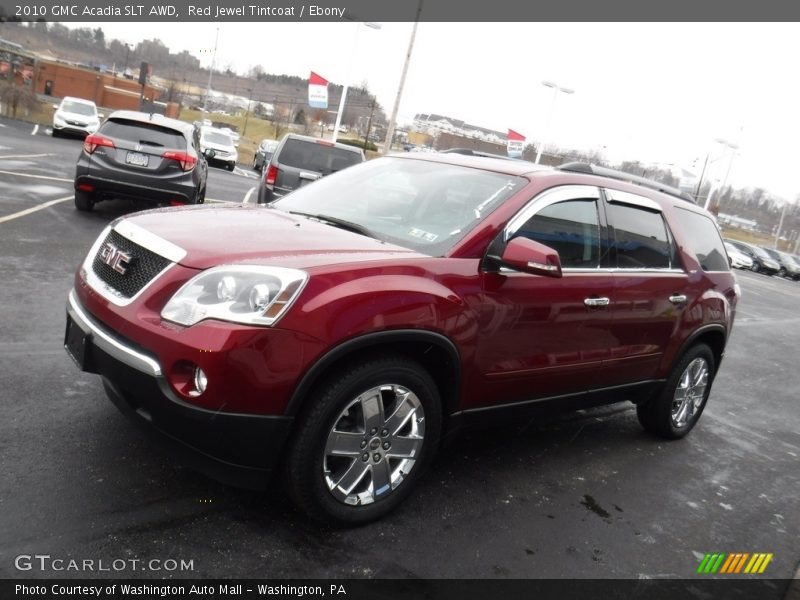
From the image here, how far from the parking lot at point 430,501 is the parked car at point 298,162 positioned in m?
4.98

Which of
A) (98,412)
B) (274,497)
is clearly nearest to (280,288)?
(274,497)

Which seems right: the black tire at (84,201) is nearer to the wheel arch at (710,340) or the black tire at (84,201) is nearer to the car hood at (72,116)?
the wheel arch at (710,340)

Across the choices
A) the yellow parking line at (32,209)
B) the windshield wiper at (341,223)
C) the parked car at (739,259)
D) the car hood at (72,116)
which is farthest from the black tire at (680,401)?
the parked car at (739,259)

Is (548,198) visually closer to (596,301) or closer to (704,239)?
(596,301)

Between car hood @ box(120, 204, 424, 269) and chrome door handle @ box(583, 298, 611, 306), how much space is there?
1.21 metres

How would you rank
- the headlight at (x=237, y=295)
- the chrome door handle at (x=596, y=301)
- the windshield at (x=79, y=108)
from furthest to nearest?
the windshield at (x=79, y=108), the chrome door handle at (x=596, y=301), the headlight at (x=237, y=295)

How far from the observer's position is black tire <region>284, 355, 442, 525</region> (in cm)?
290

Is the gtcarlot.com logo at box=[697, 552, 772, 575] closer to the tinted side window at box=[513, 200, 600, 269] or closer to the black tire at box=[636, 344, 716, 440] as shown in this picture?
the black tire at box=[636, 344, 716, 440]

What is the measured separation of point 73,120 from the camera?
1032 inches

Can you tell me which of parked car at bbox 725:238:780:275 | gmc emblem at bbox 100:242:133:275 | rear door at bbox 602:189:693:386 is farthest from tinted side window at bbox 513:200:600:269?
parked car at bbox 725:238:780:275

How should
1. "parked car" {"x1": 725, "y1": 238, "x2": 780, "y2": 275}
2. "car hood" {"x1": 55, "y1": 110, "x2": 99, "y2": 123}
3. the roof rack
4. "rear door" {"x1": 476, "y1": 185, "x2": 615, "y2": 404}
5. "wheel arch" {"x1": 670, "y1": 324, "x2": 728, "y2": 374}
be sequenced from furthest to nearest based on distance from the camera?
"parked car" {"x1": 725, "y1": 238, "x2": 780, "y2": 275} < "car hood" {"x1": 55, "y1": 110, "x2": 99, "y2": 123} < "wheel arch" {"x1": 670, "y1": 324, "x2": 728, "y2": 374} < the roof rack < "rear door" {"x1": 476, "y1": 185, "x2": 615, "y2": 404}

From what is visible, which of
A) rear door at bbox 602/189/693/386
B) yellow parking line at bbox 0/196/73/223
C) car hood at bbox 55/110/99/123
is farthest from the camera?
car hood at bbox 55/110/99/123

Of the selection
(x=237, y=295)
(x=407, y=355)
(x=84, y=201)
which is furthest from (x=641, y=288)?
(x=84, y=201)

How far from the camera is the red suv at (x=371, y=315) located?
8.98 feet
